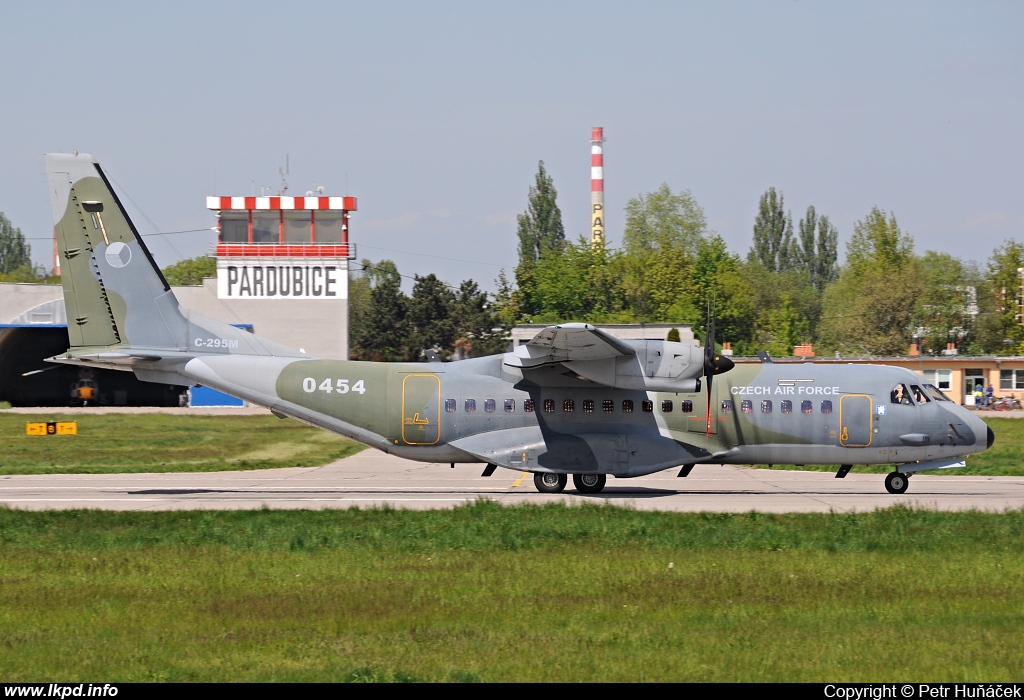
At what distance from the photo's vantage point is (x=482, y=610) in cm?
1172

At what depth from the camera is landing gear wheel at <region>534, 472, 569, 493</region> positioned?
73.3 ft

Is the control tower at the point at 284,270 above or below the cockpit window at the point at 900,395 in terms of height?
above

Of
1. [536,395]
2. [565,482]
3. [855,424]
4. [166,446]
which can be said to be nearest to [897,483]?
[855,424]

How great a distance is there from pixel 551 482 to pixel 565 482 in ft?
1.06

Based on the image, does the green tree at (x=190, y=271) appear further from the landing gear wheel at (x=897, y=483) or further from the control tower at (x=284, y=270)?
the landing gear wheel at (x=897, y=483)

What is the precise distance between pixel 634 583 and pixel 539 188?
324ft

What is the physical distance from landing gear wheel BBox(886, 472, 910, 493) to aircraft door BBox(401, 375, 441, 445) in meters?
10.6

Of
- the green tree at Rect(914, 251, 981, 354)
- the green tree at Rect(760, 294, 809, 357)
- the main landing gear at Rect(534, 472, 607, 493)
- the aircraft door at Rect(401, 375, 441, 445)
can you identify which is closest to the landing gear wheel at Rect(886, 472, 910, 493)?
the main landing gear at Rect(534, 472, 607, 493)

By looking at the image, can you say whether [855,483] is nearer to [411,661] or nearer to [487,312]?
[411,661]

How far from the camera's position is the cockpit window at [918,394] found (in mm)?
22219

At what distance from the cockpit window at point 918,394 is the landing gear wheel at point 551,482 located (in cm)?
818

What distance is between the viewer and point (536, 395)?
72.2 ft

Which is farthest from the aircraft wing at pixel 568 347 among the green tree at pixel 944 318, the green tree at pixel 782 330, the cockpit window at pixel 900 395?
the green tree at pixel 944 318

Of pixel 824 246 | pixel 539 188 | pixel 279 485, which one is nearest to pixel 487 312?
pixel 539 188
